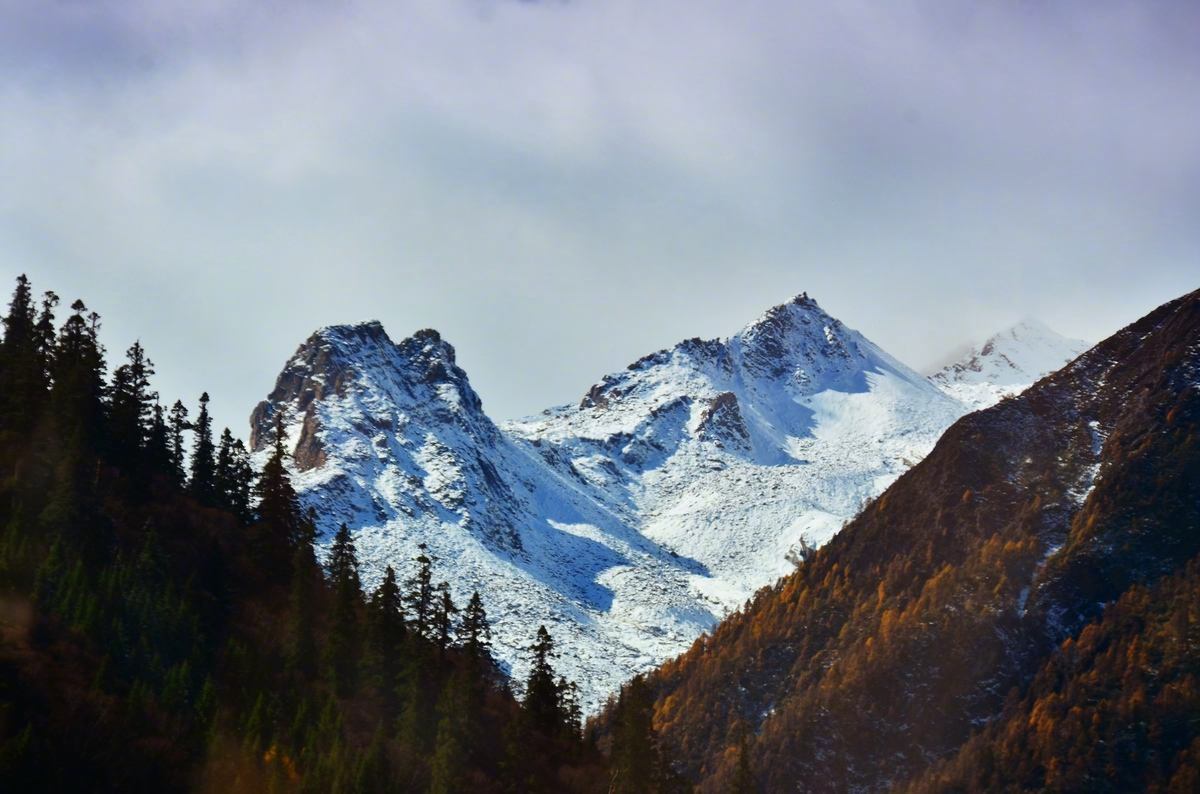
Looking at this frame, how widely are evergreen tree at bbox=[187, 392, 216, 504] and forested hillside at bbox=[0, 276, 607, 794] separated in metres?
0.21

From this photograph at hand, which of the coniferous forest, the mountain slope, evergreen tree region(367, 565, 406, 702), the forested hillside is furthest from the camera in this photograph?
the mountain slope

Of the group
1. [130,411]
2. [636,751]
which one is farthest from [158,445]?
[636,751]

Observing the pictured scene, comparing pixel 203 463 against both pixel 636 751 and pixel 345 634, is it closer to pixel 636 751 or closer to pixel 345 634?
pixel 345 634

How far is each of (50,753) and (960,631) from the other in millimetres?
120016

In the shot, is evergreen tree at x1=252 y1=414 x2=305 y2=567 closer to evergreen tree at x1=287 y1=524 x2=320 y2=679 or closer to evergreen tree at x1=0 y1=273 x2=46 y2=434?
evergreen tree at x1=287 y1=524 x2=320 y2=679

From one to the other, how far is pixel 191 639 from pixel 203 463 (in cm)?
2885

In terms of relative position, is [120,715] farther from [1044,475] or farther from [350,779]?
[1044,475]

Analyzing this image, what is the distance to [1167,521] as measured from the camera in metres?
168

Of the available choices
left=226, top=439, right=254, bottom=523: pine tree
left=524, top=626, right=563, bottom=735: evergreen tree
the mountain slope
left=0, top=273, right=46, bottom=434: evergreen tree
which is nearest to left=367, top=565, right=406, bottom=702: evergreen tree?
left=524, top=626, right=563, bottom=735: evergreen tree

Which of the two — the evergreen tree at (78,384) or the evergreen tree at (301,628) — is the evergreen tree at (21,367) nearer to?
the evergreen tree at (78,384)

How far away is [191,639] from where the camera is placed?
9669 centimetres

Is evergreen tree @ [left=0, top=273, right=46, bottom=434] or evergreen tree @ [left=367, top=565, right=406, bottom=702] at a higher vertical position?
evergreen tree @ [left=0, top=273, right=46, bottom=434]

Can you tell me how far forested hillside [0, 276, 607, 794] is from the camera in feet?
267

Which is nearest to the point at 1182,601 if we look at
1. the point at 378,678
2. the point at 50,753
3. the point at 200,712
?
the point at 378,678
